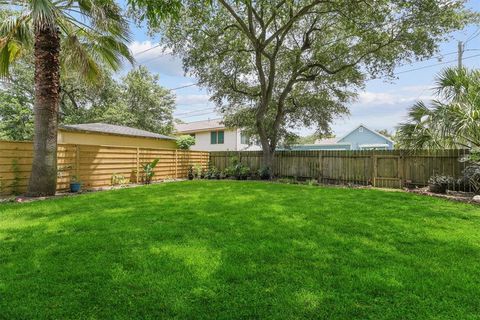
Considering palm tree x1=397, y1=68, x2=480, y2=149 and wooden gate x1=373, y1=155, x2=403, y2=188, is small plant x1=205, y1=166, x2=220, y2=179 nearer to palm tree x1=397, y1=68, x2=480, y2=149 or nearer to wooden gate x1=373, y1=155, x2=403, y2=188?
wooden gate x1=373, y1=155, x2=403, y2=188

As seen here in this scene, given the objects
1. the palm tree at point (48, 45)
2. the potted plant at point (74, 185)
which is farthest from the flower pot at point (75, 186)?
the palm tree at point (48, 45)

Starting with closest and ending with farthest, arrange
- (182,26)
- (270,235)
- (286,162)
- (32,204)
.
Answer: (270,235) → (32,204) → (182,26) → (286,162)

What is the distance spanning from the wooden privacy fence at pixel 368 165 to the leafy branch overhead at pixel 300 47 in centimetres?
122

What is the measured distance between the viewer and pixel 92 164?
9617 mm

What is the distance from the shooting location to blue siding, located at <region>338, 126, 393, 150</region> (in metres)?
25.6

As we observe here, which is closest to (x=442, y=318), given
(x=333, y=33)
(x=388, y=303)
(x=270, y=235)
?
(x=388, y=303)

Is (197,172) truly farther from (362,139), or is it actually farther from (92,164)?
(362,139)

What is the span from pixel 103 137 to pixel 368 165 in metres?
11.8

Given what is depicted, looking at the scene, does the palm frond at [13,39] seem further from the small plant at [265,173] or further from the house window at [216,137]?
the house window at [216,137]

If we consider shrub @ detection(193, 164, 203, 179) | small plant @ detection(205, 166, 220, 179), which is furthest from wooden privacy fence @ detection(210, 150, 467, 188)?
shrub @ detection(193, 164, 203, 179)

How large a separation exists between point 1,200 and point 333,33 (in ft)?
42.8

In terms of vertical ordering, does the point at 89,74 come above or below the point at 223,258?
above

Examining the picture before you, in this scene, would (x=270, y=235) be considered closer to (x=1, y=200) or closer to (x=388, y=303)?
(x=388, y=303)

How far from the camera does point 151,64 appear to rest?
23344 mm
